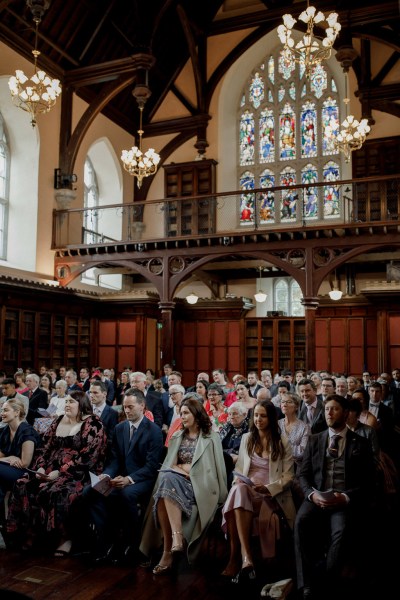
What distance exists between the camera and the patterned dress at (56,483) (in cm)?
408

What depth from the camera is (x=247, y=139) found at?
16.8 meters

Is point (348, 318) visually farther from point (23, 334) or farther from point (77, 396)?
point (77, 396)

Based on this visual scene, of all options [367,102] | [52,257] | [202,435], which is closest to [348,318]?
[367,102]

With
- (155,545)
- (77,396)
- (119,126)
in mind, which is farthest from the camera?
(119,126)

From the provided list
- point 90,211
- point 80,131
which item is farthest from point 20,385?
point 90,211

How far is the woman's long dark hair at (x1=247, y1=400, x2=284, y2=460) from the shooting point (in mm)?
3912

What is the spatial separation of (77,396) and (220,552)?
1621mm

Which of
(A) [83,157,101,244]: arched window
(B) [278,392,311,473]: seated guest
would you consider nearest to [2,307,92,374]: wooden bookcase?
(A) [83,157,101,244]: arched window

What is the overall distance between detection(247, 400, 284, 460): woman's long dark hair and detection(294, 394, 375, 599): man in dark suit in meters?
0.21

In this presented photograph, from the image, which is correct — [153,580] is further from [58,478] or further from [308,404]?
[308,404]

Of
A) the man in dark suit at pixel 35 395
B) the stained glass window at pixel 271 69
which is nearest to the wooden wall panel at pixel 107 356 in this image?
the man in dark suit at pixel 35 395

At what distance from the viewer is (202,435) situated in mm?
4168

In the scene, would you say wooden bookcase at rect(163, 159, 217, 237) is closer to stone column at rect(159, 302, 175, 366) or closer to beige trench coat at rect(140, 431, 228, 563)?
stone column at rect(159, 302, 175, 366)

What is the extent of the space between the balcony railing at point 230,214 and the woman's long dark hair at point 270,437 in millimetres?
10628
